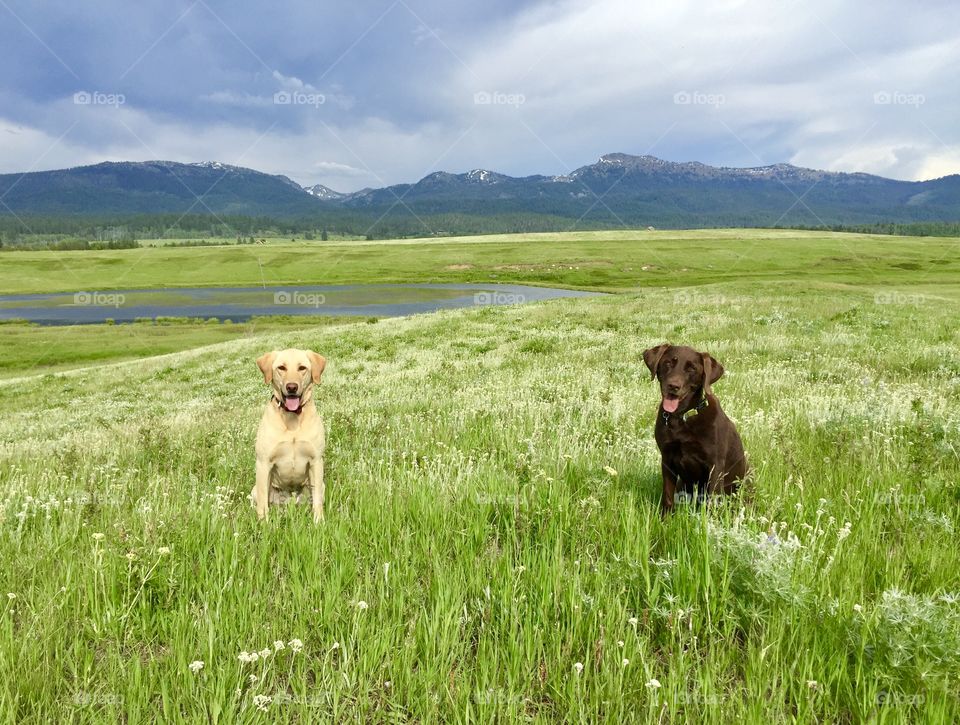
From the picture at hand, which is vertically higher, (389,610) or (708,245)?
(708,245)

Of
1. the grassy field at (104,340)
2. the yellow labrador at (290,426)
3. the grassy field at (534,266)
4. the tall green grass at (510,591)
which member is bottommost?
the grassy field at (104,340)

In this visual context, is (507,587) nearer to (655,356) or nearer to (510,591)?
(510,591)

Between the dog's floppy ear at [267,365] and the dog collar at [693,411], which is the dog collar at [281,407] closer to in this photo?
the dog's floppy ear at [267,365]

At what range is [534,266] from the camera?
492ft

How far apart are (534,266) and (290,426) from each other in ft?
487

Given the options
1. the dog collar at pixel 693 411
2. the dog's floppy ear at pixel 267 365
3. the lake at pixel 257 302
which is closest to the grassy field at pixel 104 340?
the lake at pixel 257 302

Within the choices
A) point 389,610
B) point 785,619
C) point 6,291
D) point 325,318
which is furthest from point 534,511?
point 6,291

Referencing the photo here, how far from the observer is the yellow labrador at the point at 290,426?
4848 mm

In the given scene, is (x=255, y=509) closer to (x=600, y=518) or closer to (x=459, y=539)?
(x=459, y=539)

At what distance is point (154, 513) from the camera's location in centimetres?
414

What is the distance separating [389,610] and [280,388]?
2.75 m

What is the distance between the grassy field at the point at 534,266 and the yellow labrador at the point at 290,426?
105 metres

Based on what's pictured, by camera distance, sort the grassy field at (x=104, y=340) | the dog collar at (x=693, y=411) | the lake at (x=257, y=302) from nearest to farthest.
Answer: the dog collar at (x=693, y=411), the grassy field at (x=104, y=340), the lake at (x=257, y=302)

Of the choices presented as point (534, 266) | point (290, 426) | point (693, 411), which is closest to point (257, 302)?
point (534, 266)
